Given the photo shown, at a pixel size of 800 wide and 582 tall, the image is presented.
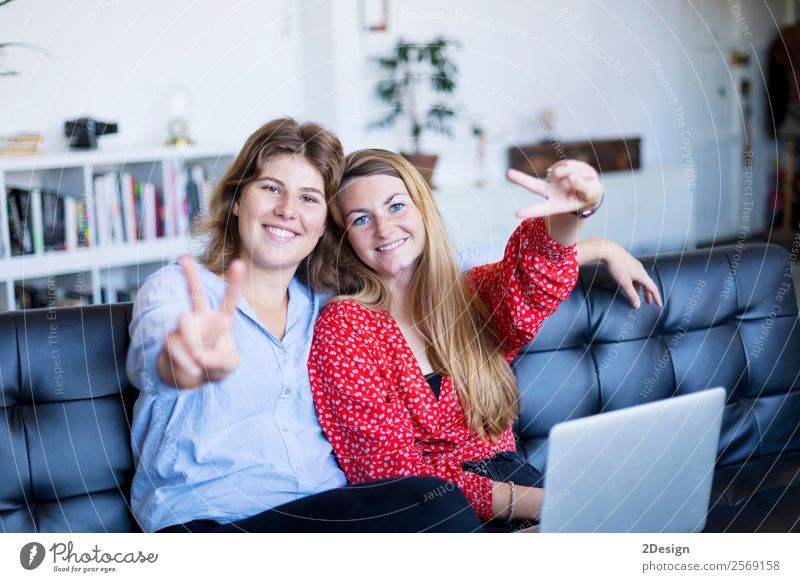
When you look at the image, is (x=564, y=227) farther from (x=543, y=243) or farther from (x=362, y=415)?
(x=362, y=415)

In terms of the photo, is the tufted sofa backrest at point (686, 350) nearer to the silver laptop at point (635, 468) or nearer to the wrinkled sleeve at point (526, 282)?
the wrinkled sleeve at point (526, 282)

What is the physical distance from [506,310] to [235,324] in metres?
0.40

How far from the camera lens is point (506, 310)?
1.26m

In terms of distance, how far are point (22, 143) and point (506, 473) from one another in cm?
193

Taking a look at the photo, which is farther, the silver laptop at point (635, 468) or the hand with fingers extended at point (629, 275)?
the hand with fingers extended at point (629, 275)

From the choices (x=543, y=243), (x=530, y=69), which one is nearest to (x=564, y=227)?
(x=543, y=243)

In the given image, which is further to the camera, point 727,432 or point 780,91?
point 780,91

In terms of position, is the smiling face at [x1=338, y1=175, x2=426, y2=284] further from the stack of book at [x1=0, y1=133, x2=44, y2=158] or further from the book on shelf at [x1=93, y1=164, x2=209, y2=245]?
the stack of book at [x1=0, y1=133, x2=44, y2=158]

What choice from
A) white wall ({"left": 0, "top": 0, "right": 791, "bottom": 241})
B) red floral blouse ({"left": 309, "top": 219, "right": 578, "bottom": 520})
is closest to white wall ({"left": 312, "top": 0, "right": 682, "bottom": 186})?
white wall ({"left": 0, "top": 0, "right": 791, "bottom": 241})

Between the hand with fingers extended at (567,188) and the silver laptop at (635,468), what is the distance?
263 mm

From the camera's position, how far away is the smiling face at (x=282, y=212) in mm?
1155

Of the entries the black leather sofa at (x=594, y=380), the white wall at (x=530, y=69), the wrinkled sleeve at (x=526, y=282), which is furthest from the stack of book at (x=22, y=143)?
the wrinkled sleeve at (x=526, y=282)
